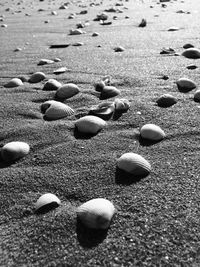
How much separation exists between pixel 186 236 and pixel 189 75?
6.36ft

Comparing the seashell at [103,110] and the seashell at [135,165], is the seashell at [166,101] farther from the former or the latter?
the seashell at [135,165]

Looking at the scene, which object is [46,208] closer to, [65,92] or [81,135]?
[81,135]

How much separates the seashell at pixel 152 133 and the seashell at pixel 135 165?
28 cm

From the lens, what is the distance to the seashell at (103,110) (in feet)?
7.12

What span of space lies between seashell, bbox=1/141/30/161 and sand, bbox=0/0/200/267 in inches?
1.7

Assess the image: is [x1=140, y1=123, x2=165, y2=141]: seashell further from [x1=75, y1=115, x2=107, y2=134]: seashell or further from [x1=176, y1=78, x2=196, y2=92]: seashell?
[x1=176, y1=78, x2=196, y2=92]: seashell

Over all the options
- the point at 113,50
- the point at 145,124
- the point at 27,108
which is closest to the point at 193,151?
the point at 145,124

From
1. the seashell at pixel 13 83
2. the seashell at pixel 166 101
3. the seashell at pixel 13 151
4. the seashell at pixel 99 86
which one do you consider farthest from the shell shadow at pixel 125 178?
the seashell at pixel 13 83

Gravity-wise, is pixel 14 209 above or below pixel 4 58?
above

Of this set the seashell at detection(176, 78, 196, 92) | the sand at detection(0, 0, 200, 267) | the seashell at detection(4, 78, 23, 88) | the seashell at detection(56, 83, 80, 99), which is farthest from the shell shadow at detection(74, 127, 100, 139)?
the seashell at detection(4, 78, 23, 88)

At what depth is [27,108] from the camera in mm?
2365

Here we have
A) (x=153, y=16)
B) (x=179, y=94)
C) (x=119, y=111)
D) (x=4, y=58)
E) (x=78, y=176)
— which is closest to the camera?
(x=78, y=176)

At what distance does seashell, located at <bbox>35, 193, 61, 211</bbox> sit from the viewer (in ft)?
4.57

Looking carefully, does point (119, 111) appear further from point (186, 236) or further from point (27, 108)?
point (186, 236)
